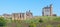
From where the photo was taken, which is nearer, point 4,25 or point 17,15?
point 4,25

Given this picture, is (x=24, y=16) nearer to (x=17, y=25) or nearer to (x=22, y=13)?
(x=22, y=13)

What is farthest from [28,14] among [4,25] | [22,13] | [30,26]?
[30,26]

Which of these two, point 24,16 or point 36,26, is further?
point 24,16

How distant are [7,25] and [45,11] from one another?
649 inches

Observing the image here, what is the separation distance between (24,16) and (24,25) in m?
12.4

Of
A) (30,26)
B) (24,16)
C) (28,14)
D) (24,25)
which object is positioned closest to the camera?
(30,26)

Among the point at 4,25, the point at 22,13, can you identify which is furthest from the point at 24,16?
the point at 4,25

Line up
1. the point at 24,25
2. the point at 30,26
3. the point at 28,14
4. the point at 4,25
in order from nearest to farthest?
the point at 30,26 → the point at 24,25 → the point at 4,25 → the point at 28,14

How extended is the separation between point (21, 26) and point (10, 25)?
3.64 ft

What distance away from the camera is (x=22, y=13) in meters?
27.1

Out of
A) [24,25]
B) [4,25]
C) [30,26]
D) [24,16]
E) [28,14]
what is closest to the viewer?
[30,26]

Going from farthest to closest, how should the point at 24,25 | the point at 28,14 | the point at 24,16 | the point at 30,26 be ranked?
the point at 28,14 → the point at 24,16 → the point at 24,25 → the point at 30,26

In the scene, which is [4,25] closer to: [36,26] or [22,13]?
[36,26]

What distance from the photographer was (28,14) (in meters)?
29.1
